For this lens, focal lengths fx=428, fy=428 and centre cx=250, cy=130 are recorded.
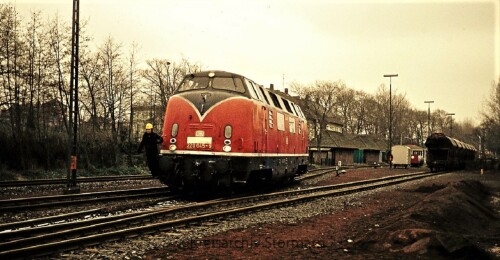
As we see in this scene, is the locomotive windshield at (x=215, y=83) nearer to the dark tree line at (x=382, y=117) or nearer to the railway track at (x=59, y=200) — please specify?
the railway track at (x=59, y=200)

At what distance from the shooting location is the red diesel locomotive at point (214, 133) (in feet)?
41.1

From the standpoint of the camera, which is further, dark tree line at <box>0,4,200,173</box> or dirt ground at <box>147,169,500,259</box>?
dark tree line at <box>0,4,200,173</box>

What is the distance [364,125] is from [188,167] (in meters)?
82.1

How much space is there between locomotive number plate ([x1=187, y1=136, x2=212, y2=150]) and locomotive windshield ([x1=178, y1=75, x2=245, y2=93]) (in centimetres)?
192

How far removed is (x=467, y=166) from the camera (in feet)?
170

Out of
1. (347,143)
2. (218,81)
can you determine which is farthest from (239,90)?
(347,143)

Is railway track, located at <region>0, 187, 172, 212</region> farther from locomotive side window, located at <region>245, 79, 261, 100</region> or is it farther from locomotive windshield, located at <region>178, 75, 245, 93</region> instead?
locomotive side window, located at <region>245, 79, 261, 100</region>

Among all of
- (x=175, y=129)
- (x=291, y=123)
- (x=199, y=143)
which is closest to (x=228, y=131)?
(x=199, y=143)

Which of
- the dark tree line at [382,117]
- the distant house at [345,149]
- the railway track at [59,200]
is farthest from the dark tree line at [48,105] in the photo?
the dark tree line at [382,117]

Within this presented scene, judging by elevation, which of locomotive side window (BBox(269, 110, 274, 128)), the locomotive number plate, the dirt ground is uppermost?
locomotive side window (BBox(269, 110, 274, 128))

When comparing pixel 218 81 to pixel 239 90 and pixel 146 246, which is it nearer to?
pixel 239 90

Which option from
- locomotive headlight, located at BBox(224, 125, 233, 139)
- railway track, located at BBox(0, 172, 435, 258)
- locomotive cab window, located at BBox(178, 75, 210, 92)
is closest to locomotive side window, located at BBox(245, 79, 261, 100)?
locomotive cab window, located at BBox(178, 75, 210, 92)

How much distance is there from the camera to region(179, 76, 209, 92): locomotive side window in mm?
13906

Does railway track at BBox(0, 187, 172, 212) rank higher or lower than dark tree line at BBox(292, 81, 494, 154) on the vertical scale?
lower
